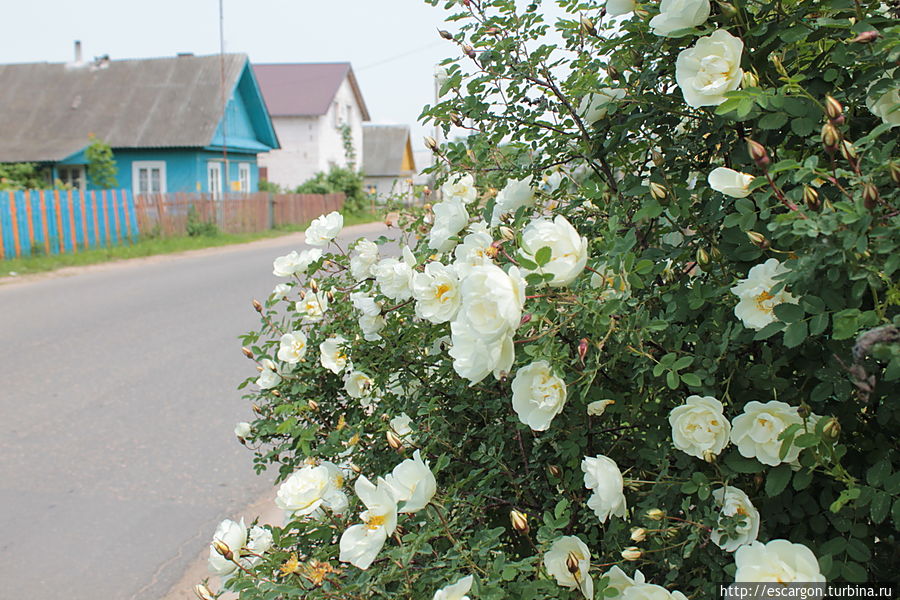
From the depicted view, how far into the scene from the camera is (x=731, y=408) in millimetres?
1440

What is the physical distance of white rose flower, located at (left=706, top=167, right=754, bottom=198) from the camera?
4.42 ft

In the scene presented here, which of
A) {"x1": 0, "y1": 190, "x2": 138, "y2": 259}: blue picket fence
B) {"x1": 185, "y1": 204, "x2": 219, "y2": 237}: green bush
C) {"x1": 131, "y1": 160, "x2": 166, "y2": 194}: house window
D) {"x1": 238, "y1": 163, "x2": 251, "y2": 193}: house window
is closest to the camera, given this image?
{"x1": 0, "y1": 190, "x2": 138, "y2": 259}: blue picket fence

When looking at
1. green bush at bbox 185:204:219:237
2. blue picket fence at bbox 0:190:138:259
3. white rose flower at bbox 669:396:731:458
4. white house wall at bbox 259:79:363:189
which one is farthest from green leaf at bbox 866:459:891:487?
white house wall at bbox 259:79:363:189

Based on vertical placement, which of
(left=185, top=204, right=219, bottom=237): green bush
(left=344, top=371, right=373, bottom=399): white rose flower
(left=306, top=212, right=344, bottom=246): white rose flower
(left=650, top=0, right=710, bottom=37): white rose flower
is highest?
(left=650, top=0, right=710, bottom=37): white rose flower

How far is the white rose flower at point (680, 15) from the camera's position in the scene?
1.40m

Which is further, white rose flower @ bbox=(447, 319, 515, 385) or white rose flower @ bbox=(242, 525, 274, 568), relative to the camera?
white rose flower @ bbox=(242, 525, 274, 568)

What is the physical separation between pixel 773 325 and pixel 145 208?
19.6m

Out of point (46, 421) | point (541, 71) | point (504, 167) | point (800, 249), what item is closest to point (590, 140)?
point (541, 71)

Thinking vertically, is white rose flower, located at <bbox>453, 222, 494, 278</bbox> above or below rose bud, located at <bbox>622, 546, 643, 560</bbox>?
above

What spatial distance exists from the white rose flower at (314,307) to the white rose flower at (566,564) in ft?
3.81

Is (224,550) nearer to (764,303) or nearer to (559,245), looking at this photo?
(559,245)

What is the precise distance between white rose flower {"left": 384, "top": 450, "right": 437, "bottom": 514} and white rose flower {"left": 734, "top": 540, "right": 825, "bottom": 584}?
53 centimetres

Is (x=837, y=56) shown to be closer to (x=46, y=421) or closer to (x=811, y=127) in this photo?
(x=811, y=127)

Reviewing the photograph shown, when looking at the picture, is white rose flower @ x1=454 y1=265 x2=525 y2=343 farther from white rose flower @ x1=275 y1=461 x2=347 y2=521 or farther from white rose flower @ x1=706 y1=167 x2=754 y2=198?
white rose flower @ x1=275 y1=461 x2=347 y2=521
